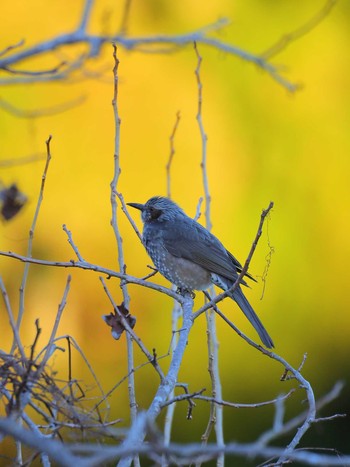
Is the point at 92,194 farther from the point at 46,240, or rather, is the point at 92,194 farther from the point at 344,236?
the point at 344,236

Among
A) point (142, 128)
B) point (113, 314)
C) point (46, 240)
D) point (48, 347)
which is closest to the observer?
point (48, 347)

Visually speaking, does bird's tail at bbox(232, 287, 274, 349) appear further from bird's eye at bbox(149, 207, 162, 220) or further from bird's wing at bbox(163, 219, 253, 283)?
bird's eye at bbox(149, 207, 162, 220)

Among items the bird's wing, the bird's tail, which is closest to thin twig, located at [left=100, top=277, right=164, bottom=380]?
the bird's tail

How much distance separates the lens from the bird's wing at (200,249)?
172 inches

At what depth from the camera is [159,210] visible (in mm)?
4715

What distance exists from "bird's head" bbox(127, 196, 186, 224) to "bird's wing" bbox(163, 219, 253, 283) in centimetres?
9

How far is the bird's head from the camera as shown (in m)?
4.70

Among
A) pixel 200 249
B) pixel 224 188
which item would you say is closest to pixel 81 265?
pixel 200 249

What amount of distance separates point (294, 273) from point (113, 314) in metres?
4.86

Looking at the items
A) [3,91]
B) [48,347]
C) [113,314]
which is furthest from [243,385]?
[48,347]

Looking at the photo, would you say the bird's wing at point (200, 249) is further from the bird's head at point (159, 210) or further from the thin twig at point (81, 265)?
the thin twig at point (81, 265)

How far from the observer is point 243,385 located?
7.14 metres

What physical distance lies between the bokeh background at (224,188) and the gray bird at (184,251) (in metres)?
1.70

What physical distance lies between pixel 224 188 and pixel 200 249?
9.77ft
